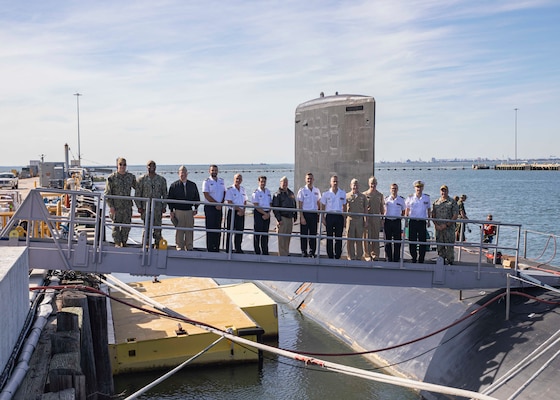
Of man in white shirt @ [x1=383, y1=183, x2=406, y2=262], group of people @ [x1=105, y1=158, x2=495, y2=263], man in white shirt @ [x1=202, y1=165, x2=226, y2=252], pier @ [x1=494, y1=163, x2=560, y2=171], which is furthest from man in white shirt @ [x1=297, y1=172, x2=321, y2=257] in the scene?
pier @ [x1=494, y1=163, x2=560, y2=171]

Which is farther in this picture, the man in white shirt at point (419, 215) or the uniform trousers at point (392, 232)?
the uniform trousers at point (392, 232)

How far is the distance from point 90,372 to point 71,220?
7.42ft

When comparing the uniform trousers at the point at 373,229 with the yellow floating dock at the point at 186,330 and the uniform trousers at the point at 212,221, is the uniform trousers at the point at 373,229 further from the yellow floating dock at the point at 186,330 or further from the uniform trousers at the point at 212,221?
→ the yellow floating dock at the point at 186,330

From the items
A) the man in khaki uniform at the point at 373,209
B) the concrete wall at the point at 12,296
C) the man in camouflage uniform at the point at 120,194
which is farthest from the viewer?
the man in khaki uniform at the point at 373,209

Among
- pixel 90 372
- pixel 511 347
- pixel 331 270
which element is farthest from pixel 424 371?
pixel 90 372

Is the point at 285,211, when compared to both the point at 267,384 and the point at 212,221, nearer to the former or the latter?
the point at 212,221

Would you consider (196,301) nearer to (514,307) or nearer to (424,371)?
(424,371)

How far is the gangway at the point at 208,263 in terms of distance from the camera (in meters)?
9.26

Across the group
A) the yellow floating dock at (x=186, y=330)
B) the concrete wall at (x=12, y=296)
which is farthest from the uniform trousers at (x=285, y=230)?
the concrete wall at (x=12, y=296)

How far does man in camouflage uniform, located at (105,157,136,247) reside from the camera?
1005cm

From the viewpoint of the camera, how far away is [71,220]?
891 centimetres

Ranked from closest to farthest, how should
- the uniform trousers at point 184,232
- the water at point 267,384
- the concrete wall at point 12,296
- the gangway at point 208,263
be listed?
the concrete wall at point 12,296, the gangway at point 208,263, the uniform trousers at point 184,232, the water at point 267,384

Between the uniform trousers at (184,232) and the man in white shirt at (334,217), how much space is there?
91.8 inches

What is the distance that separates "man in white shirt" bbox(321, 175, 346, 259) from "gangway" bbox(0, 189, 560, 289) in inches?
29.6
